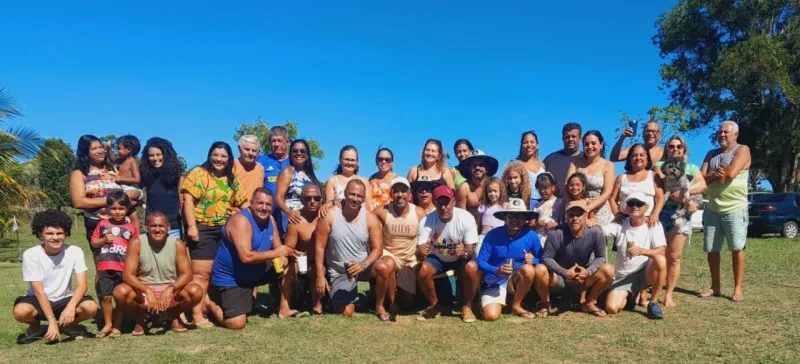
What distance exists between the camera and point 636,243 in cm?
626

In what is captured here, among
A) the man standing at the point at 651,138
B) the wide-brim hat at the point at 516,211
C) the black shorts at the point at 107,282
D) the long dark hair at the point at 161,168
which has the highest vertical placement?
the man standing at the point at 651,138

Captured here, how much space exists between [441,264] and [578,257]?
1527 millimetres

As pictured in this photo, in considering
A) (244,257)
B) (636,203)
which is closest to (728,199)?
(636,203)

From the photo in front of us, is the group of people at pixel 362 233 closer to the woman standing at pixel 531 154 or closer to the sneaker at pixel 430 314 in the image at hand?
the sneaker at pixel 430 314

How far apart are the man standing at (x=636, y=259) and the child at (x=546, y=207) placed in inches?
30.3

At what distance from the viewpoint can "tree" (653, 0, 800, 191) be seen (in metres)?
24.4

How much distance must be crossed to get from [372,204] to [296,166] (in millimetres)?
1073

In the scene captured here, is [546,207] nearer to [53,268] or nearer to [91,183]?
[91,183]

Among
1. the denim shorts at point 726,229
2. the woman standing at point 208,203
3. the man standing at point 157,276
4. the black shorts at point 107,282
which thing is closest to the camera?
the man standing at point 157,276

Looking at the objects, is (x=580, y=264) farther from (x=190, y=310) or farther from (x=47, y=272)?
(x=47, y=272)

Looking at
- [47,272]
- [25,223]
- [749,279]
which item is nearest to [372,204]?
[47,272]

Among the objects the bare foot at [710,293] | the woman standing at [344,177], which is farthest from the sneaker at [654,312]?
the woman standing at [344,177]

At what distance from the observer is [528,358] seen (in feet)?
15.0

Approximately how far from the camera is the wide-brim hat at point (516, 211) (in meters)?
5.99
